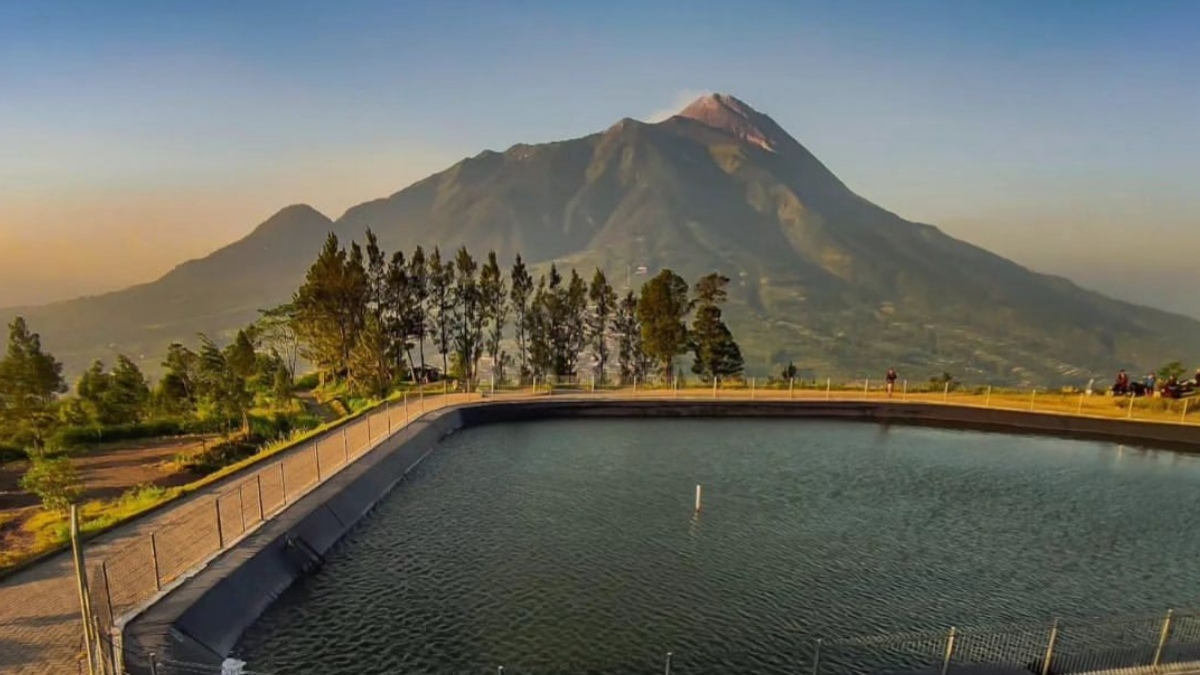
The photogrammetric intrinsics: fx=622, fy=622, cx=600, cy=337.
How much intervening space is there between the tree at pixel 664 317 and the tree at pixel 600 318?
13.0ft

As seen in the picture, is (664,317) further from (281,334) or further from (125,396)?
(125,396)

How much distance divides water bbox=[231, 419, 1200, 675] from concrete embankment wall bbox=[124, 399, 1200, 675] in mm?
694

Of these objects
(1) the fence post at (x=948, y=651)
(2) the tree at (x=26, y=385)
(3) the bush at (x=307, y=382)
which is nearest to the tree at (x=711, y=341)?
(3) the bush at (x=307, y=382)

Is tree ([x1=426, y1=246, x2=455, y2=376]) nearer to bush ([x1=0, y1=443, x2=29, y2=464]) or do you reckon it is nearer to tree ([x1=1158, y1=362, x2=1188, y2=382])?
bush ([x1=0, y1=443, x2=29, y2=464])

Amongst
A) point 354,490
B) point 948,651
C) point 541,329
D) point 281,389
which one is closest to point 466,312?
point 541,329

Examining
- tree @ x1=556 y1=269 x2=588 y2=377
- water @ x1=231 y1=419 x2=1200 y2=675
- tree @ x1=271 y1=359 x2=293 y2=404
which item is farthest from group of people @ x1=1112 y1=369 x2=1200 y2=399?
tree @ x1=271 y1=359 x2=293 y2=404

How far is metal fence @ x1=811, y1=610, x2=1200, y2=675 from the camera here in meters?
10.9

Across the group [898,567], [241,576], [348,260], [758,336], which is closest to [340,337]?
[348,260]

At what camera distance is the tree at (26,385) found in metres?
27.9

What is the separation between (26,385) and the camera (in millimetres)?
28844

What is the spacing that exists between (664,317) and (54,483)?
3426 cm

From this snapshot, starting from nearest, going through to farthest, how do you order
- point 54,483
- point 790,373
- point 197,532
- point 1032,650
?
point 1032,650 → point 197,532 → point 54,483 → point 790,373

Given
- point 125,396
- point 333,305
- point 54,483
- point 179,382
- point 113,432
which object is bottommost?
point 113,432

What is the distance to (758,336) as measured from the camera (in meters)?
160
